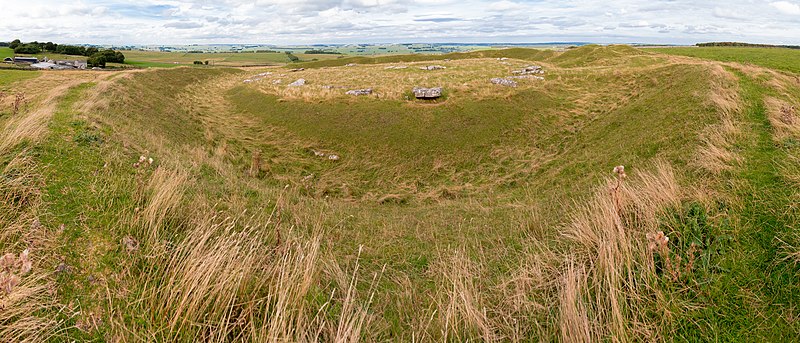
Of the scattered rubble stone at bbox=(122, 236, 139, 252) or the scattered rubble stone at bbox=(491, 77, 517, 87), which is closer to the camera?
the scattered rubble stone at bbox=(122, 236, 139, 252)

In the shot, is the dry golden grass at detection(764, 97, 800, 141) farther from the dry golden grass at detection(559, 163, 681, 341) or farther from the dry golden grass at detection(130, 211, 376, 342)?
the dry golden grass at detection(130, 211, 376, 342)

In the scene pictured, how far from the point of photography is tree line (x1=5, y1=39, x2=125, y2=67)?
81.6 metres

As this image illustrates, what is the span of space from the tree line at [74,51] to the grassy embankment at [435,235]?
81.3 metres

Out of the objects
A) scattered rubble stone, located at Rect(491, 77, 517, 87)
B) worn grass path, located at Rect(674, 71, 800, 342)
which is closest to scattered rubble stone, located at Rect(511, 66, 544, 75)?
scattered rubble stone, located at Rect(491, 77, 517, 87)

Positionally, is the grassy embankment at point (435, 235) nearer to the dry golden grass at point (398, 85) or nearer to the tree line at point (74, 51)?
the dry golden grass at point (398, 85)

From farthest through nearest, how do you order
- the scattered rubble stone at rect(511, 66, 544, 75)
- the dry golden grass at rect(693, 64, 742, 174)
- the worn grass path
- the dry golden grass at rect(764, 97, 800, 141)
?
the scattered rubble stone at rect(511, 66, 544, 75) < the dry golden grass at rect(764, 97, 800, 141) < the dry golden grass at rect(693, 64, 742, 174) < the worn grass path

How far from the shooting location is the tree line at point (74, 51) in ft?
268

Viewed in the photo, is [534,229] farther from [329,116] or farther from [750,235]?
[329,116]

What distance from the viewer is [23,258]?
3684mm

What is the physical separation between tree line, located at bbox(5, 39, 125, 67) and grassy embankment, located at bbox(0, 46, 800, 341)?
81.3 meters

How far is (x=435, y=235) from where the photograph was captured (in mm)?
11141

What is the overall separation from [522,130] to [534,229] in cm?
1827

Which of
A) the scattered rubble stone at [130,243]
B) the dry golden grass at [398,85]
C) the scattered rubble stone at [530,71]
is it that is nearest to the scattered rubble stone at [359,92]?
the dry golden grass at [398,85]

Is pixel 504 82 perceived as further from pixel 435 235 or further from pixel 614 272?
pixel 614 272
